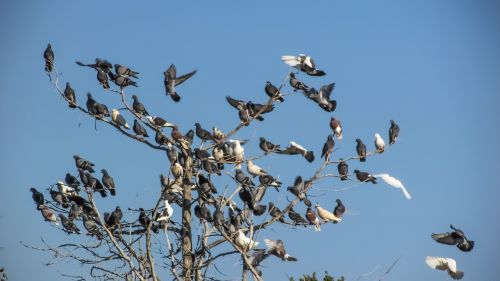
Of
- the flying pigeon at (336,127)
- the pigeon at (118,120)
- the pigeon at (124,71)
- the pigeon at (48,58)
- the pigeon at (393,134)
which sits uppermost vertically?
the pigeon at (48,58)

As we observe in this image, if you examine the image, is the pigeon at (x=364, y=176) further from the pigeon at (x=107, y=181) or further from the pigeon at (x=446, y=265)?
the pigeon at (x=107, y=181)

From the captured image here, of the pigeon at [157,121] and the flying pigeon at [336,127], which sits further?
the flying pigeon at [336,127]

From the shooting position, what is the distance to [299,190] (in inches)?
277

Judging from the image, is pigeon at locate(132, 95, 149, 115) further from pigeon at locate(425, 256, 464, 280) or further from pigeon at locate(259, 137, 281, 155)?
pigeon at locate(425, 256, 464, 280)

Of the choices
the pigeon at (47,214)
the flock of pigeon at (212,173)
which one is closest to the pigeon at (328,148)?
the flock of pigeon at (212,173)

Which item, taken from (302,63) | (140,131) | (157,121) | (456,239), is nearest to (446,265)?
(456,239)

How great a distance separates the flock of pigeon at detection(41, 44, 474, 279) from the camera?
271 inches

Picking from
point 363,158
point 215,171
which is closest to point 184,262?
point 215,171

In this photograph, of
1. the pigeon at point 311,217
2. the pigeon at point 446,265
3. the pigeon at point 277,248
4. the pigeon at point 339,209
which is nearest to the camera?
the pigeon at point 446,265

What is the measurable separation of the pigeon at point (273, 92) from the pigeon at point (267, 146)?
0.45 m

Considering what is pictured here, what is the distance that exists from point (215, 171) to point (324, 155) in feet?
3.20

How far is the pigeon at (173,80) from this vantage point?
772 cm

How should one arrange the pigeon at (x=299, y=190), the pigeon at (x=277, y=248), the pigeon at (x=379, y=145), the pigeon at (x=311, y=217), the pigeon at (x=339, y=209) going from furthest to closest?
the pigeon at (x=339, y=209) → the pigeon at (x=379, y=145) → the pigeon at (x=311, y=217) → the pigeon at (x=299, y=190) → the pigeon at (x=277, y=248)

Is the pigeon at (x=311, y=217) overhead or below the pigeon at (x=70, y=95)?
below
